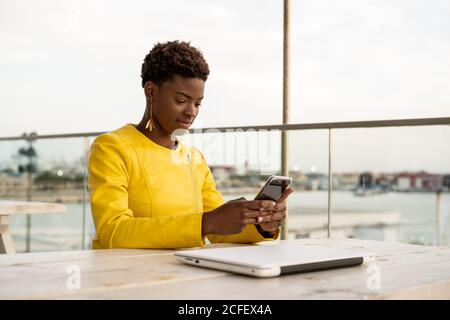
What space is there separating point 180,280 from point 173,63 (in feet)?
2.70

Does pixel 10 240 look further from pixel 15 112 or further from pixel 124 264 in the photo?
pixel 15 112

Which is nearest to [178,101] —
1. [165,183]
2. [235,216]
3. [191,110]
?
[191,110]

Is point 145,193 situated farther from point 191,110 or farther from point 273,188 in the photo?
point 273,188

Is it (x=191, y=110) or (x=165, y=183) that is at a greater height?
(x=191, y=110)

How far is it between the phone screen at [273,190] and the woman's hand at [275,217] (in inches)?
0.4

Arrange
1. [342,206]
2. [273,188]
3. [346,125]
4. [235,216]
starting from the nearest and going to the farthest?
[235,216], [273,188], [346,125], [342,206]

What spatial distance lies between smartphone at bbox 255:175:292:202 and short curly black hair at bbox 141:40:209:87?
1.45ft

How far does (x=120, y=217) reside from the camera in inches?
48.8

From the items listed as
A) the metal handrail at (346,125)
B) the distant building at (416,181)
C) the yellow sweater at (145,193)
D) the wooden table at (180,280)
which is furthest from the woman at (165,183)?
the distant building at (416,181)

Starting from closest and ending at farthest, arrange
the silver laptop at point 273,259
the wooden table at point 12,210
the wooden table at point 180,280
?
1. the wooden table at point 180,280
2. the silver laptop at point 273,259
3. the wooden table at point 12,210

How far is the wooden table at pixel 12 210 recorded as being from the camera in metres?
2.16

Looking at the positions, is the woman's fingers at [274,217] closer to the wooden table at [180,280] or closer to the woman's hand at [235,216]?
the woman's hand at [235,216]

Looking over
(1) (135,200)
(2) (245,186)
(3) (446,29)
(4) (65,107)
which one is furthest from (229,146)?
(3) (446,29)

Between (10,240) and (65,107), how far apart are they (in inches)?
325
